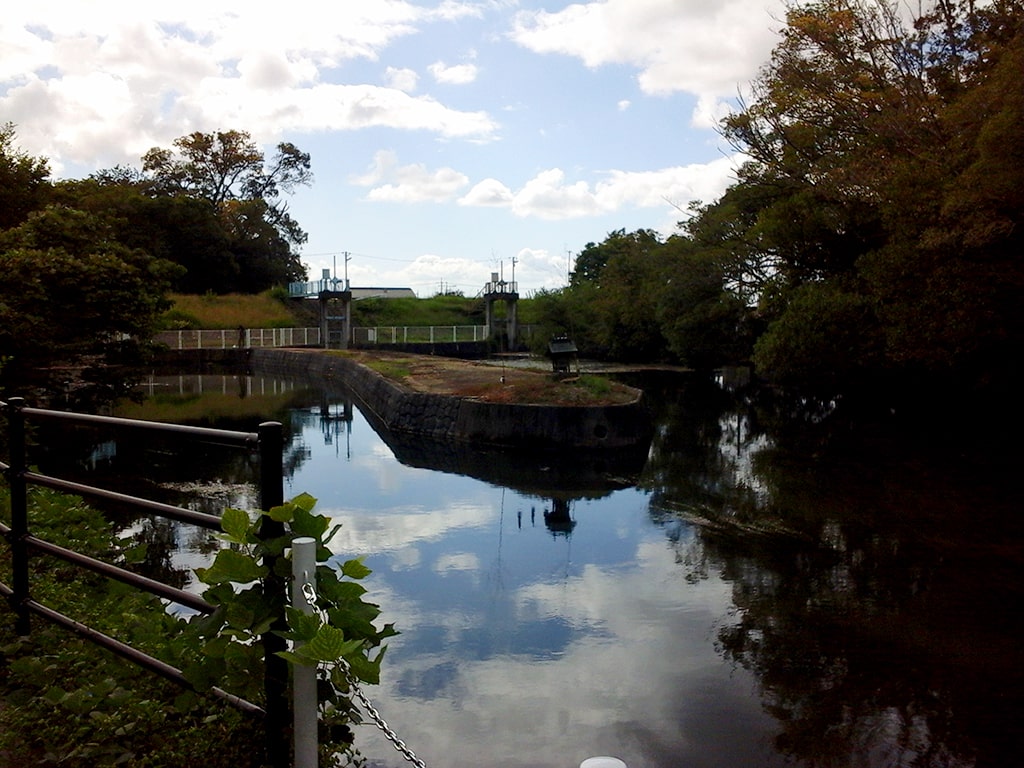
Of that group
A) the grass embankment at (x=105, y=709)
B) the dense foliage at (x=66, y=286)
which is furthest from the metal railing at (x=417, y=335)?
the grass embankment at (x=105, y=709)

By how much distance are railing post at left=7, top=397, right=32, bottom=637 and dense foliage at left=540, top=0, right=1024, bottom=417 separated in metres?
13.2

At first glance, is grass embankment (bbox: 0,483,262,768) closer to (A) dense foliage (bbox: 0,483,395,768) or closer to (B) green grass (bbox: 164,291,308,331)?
(A) dense foliage (bbox: 0,483,395,768)

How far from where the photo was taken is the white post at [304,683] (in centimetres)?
261

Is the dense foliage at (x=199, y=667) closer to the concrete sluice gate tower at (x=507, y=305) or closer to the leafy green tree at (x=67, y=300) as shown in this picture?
the leafy green tree at (x=67, y=300)

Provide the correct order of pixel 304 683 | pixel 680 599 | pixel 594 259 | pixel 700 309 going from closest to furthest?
pixel 304 683, pixel 680 599, pixel 700 309, pixel 594 259

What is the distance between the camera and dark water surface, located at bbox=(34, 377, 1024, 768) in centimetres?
605

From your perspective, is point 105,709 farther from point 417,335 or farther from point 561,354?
point 417,335

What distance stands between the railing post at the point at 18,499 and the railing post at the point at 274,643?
1537mm

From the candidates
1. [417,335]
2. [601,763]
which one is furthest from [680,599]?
[417,335]

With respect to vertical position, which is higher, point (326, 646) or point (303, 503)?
point (303, 503)

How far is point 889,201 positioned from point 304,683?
57.8 ft

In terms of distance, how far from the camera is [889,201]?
17828 millimetres

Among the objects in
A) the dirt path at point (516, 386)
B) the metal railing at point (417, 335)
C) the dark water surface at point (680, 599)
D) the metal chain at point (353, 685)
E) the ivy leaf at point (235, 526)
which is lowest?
the dark water surface at point (680, 599)

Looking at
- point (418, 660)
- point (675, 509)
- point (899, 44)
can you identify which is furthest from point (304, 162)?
point (418, 660)
